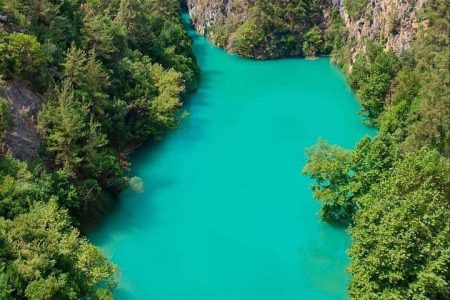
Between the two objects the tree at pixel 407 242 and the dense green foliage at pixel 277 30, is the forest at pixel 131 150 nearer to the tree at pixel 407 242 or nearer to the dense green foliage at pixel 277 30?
the tree at pixel 407 242

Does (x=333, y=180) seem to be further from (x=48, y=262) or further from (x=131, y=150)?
(x=131, y=150)

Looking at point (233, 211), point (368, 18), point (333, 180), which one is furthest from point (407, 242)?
point (368, 18)

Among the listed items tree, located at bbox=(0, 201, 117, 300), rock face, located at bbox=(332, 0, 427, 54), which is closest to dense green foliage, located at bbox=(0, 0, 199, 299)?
tree, located at bbox=(0, 201, 117, 300)

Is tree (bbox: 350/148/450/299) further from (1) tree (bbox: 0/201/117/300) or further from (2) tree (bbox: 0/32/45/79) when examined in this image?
(2) tree (bbox: 0/32/45/79)

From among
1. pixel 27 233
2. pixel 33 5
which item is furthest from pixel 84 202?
pixel 33 5

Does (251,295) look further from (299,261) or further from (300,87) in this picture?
(300,87)
